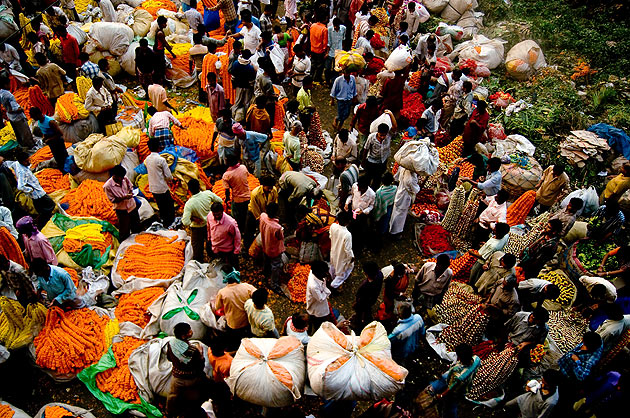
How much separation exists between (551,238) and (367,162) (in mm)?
3162

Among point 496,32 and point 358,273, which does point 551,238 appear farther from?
point 496,32

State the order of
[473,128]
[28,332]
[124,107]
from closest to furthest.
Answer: [28,332] → [473,128] → [124,107]

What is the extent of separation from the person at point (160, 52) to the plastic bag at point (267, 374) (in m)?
7.42

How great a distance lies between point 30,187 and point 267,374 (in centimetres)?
502

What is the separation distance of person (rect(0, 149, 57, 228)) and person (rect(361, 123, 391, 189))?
523 cm

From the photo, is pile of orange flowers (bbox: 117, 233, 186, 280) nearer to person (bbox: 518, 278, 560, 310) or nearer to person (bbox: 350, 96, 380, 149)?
person (bbox: 350, 96, 380, 149)

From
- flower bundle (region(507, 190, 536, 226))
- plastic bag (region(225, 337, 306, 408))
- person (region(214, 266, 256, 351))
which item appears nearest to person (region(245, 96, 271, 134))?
person (region(214, 266, 256, 351))

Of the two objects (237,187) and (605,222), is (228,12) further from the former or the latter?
(605,222)

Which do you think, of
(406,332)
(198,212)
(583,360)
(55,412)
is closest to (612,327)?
(583,360)

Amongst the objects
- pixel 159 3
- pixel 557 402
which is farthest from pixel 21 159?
pixel 557 402

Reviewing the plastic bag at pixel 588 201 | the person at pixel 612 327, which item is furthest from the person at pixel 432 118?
the person at pixel 612 327

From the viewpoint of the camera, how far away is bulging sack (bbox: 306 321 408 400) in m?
4.44

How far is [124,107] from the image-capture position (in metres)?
9.54

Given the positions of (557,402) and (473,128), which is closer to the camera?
(557,402)
